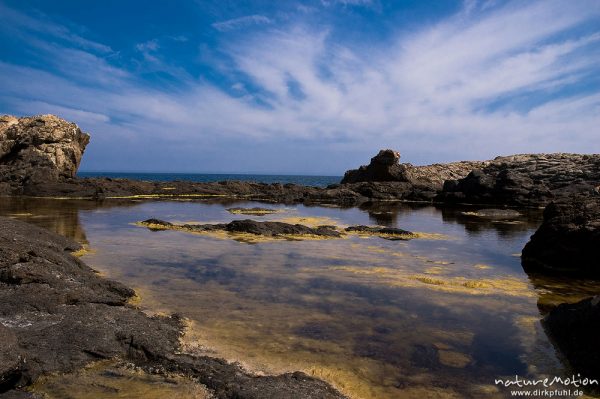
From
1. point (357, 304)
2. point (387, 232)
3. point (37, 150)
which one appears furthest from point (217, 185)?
point (357, 304)

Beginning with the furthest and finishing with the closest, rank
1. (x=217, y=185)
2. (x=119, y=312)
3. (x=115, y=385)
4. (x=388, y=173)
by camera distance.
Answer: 1. (x=388, y=173)
2. (x=217, y=185)
3. (x=119, y=312)
4. (x=115, y=385)

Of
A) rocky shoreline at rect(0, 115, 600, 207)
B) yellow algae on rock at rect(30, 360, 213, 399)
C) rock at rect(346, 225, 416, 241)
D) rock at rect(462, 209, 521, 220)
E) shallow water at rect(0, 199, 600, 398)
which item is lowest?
shallow water at rect(0, 199, 600, 398)

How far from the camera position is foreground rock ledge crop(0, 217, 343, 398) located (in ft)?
17.5

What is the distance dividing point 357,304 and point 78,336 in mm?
5800

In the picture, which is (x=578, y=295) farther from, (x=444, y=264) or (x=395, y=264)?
(x=395, y=264)

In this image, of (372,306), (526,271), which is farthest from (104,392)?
(526,271)

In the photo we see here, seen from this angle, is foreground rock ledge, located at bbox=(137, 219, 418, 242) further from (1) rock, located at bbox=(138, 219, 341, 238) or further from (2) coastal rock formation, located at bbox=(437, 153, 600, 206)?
(2) coastal rock formation, located at bbox=(437, 153, 600, 206)

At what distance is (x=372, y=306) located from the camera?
963 centimetres

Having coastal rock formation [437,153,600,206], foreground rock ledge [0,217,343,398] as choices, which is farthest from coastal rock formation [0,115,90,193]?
coastal rock formation [437,153,600,206]

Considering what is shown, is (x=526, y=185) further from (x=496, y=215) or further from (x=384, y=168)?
(x=384, y=168)

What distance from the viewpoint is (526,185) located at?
155 ft

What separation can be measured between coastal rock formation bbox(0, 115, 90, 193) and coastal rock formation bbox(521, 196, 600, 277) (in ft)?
153

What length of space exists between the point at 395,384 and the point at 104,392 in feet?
12.5

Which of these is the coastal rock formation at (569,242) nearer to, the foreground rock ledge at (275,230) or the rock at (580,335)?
the foreground rock ledge at (275,230)
